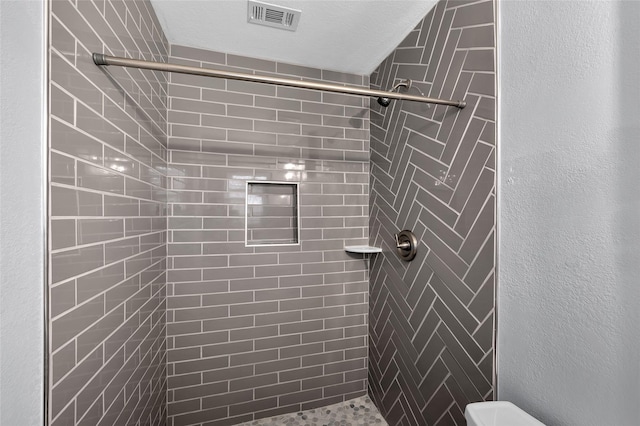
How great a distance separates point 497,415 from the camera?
785 millimetres

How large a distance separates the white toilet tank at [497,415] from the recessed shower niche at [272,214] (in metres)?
1.18

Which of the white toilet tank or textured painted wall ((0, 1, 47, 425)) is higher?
textured painted wall ((0, 1, 47, 425))

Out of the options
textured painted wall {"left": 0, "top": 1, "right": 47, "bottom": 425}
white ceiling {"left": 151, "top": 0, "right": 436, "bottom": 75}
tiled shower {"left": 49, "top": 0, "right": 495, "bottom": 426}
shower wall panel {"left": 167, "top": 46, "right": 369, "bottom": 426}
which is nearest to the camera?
textured painted wall {"left": 0, "top": 1, "right": 47, "bottom": 425}

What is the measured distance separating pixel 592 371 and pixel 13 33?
1498 millimetres

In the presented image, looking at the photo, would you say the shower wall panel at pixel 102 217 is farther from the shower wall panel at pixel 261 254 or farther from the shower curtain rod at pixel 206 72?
the shower wall panel at pixel 261 254

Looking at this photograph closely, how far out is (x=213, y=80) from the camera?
5.10ft

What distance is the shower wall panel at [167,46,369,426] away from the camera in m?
1.53

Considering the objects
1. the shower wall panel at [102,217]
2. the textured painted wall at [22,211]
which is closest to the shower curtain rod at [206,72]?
the shower wall panel at [102,217]

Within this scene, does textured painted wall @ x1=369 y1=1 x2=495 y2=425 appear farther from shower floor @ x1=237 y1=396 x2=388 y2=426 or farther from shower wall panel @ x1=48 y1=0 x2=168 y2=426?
shower wall panel @ x1=48 y1=0 x2=168 y2=426

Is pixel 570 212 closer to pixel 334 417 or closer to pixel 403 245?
pixel 403 245

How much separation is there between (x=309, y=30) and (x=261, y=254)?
128 cm

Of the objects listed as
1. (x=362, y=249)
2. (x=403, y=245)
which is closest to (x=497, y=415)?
(x=403, y=245)

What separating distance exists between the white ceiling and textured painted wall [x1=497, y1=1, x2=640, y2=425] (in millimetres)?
579

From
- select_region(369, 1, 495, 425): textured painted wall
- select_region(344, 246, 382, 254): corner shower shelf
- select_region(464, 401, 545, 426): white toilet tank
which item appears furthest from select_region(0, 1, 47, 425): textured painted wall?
select_region(344, 246, 382, 254): corner shower shelf
